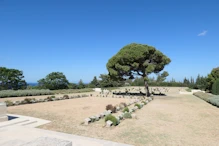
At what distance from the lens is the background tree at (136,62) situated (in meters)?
20.7

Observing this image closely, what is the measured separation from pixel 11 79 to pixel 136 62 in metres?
17.5

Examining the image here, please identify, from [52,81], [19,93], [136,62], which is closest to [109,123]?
[136,62]

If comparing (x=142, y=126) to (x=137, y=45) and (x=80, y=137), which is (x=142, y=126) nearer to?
(x=80, y=137)

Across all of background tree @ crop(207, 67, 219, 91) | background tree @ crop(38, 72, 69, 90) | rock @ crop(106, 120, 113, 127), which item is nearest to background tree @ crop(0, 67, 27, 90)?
background tree @ crop(38, 72, 69, 90)

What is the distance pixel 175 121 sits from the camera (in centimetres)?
852

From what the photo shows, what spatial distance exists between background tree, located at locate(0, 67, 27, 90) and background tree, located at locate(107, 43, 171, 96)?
13359mm

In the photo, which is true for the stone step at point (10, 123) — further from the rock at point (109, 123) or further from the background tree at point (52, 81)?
the background tree at point (52, 81)

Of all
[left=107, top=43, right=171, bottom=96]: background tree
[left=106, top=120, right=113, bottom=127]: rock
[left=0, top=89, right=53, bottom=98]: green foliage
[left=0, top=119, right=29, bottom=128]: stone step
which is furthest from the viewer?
[left=107, top=43, right=171, bottom=96]: background tree

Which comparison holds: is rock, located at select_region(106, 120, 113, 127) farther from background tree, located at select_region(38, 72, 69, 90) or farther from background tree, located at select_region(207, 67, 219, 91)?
background tree, located at select_region(207, 67, 219, 91)

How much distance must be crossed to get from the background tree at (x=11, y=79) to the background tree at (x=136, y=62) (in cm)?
1336

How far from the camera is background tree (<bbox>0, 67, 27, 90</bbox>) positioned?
74.2 feet

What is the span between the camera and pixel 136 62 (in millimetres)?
21312

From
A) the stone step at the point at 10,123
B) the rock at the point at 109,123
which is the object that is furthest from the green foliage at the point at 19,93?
the rock at the point at 109,123

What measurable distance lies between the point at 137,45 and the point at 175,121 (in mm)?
14097
